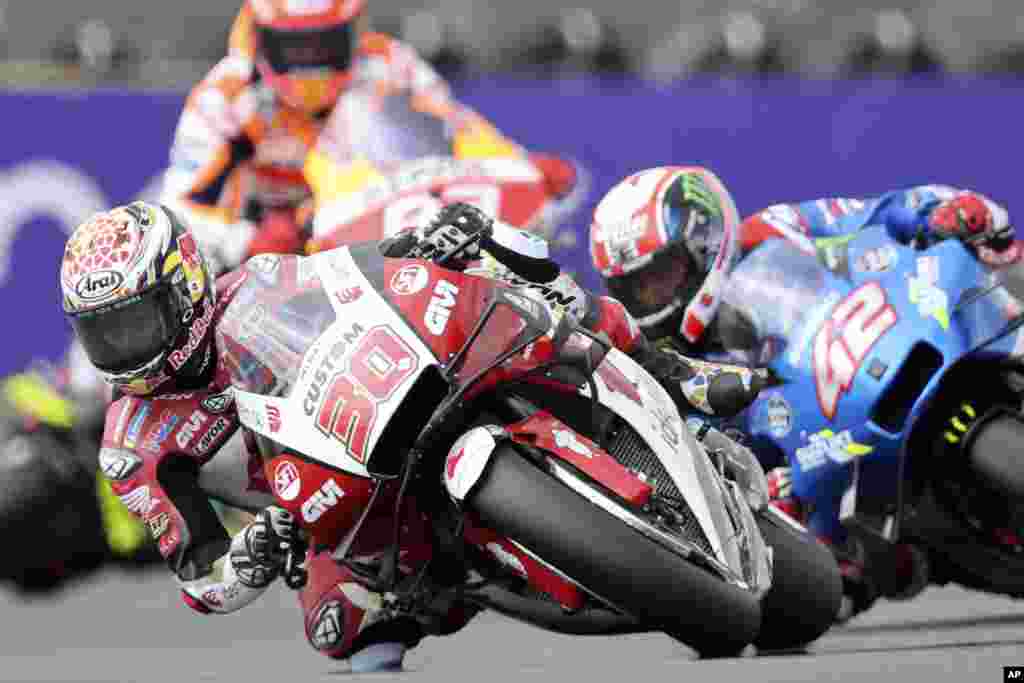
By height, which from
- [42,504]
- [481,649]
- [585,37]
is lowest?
[42,504]

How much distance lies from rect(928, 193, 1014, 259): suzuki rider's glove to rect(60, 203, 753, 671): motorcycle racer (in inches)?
51.2

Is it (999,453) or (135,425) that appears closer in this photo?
(135,425)

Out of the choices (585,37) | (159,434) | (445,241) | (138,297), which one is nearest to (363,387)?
(445,241)

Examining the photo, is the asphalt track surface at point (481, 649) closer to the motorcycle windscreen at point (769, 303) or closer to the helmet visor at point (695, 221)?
the motorcycle windscreen at point (769, 303)

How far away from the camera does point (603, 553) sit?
5684mm

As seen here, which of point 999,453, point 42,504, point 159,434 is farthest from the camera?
point 42,504

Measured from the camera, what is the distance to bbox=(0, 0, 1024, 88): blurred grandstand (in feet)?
45.2

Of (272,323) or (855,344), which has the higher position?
(272,323)

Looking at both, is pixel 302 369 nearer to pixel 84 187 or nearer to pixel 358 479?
pixel 358 479

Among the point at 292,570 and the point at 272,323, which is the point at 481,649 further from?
the point at 272,323

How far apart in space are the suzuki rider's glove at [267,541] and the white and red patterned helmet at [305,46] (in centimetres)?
491

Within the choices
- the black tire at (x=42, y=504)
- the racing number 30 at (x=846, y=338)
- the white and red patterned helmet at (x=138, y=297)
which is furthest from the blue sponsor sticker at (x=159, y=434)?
the black tire at (x=42, y=504)

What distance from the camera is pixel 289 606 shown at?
1030 cm

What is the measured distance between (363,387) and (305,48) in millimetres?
5218
